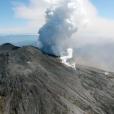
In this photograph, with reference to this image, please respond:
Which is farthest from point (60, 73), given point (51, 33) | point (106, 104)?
point (51, 33)

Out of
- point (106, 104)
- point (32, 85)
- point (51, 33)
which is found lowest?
point (106, 104)

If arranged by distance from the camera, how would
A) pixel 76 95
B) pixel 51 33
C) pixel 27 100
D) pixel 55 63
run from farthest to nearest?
pixel 51 33
pixel 55 63
pixel 76 95
pixel 27 100

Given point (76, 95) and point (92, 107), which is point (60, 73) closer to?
point (76, 95)

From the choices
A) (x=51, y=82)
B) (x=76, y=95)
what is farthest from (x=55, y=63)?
(x=76, y=95)

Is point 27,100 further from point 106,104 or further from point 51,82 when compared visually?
point 106,104

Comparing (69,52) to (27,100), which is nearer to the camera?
(27,100)

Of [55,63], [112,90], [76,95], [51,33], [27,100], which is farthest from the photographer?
[51,33]

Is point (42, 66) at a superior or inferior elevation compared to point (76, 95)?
superior
